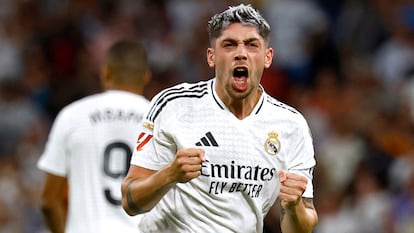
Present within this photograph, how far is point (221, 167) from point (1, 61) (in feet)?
31.0

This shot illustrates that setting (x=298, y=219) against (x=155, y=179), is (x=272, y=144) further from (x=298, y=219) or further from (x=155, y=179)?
(x=155, y=179)

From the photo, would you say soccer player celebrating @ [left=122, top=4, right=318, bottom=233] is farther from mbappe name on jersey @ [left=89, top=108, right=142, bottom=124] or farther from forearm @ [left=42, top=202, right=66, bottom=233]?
forearm @ [left=42, top=202, right=66, bottom=233]

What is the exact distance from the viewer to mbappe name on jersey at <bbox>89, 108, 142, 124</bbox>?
7.66m

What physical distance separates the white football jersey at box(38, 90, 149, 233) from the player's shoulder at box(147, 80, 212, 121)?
5.36ft

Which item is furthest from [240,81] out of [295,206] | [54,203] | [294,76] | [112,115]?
[294,76]

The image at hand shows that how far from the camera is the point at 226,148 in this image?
592 cm

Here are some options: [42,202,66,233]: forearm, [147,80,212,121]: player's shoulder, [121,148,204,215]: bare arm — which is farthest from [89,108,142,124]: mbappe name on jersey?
[121,148,204,215]: bare arm

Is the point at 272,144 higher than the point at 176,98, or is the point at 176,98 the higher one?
the point at 176,98

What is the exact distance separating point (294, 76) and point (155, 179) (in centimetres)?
839

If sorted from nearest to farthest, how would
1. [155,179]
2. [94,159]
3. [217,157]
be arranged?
[155,179] → [217,157] → [94,159]

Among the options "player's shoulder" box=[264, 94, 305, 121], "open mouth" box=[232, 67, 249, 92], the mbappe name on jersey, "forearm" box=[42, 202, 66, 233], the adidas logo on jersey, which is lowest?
"forearm" box=[42, 202, 66, 233]

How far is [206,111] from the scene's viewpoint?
599cm

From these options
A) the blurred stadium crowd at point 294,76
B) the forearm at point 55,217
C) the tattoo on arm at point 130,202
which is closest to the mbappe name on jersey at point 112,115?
the forearm at point 55,217

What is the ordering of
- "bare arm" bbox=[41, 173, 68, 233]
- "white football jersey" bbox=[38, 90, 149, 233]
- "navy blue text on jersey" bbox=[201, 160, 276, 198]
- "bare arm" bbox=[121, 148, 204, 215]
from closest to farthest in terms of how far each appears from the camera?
"bare arm" bbox=[121, 148, 204, 215]
"navy blue text on jersey" bbox=[201, 160, 276, 198]
"white football jersey" bbox=[38, 90, 149, 233]
"bare arm" bbox=[41, 173, 68, 233]
